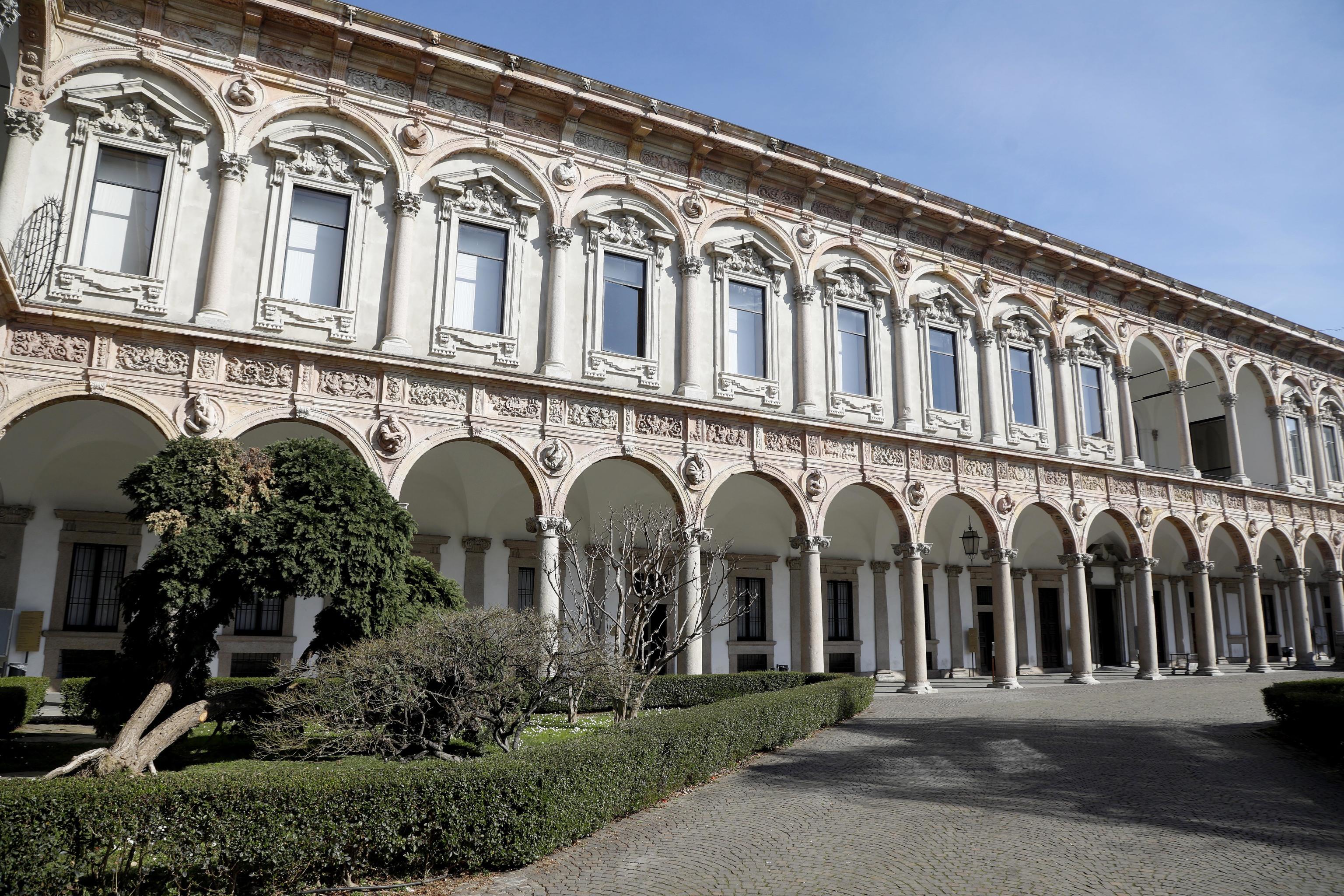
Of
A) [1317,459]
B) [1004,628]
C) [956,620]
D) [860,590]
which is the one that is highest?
[1317,459]

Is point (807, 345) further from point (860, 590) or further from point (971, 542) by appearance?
point (860, 590)

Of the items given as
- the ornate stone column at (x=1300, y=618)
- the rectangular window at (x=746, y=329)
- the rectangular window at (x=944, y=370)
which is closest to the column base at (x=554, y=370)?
the rectangular window at (x=746, y=329)

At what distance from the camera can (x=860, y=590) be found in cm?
2142

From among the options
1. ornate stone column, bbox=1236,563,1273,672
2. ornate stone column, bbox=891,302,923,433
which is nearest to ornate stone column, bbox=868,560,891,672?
ornate stone column, bbox=891,302,923,433

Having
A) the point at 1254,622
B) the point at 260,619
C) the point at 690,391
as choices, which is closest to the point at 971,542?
the point at 690,391

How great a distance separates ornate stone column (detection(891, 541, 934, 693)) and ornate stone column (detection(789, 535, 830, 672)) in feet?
6.52

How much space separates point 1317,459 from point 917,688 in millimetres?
18217

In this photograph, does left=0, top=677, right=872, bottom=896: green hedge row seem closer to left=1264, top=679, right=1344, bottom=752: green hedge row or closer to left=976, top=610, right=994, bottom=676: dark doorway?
left=1264, top=679, right=1344, bottom=752: green hedge row

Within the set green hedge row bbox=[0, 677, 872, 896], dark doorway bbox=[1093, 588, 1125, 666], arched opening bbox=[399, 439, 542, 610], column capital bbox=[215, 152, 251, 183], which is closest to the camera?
green hedge row bbox=[0, 677, 872, 896]

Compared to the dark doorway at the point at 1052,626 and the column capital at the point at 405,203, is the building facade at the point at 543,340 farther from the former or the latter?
the dark doorway at the point at 1052,626

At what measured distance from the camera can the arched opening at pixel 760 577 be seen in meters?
19.0

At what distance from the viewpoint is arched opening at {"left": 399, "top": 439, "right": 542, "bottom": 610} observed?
16219mm

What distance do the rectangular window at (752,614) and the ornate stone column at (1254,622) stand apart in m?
13.7

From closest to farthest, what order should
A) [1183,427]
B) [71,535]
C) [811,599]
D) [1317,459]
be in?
[71,535] < [811,599] < [1183,427] < [1317,459]
